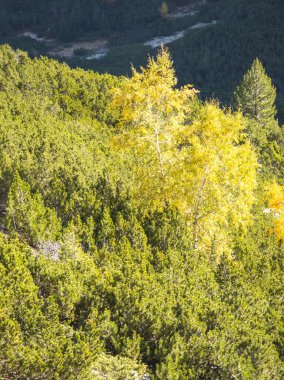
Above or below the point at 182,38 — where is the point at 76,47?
above

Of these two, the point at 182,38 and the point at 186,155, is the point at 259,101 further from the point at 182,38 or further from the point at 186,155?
the point at 182,38

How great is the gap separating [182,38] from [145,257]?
137933mm

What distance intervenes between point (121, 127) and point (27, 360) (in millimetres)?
10925

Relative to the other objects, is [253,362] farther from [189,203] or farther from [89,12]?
[89,12]

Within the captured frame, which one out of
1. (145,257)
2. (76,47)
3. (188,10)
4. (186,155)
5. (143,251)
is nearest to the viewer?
(145,257)

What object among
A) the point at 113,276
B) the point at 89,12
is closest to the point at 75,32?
the point at 89,12

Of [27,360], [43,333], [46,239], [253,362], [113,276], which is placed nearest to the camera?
[27,360]

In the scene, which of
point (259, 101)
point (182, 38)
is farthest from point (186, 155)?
point (182, 38)

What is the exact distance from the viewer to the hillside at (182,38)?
113 metres

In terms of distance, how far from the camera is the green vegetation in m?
11.8

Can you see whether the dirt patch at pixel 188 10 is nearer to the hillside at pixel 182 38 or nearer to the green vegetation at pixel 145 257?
the hillside at pixel 182 38

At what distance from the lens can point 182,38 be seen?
465ft

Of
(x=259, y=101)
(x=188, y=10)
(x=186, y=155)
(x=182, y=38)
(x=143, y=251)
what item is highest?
(x=186, y=155)

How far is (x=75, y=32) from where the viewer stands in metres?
190
